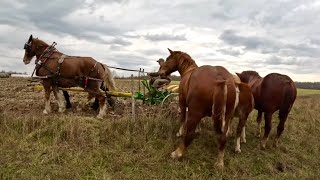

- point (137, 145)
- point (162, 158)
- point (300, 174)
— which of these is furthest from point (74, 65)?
point (300, 174)

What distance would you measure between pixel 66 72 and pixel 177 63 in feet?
11.2

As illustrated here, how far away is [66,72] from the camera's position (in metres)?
9.53

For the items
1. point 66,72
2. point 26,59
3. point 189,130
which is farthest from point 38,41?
point 189,130

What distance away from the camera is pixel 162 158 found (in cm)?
683

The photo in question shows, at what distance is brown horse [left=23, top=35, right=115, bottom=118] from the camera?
31.2 feet

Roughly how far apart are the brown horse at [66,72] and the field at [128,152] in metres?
1.21

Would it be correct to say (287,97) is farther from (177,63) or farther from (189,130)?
(189,130)

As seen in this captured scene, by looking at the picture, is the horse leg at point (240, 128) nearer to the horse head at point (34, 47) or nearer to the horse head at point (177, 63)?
the horse head at point (177, 63)

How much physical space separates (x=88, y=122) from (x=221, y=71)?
142 inches

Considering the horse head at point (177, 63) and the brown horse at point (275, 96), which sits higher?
the horse head at point (177, 63)

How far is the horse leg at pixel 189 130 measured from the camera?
21.2ft

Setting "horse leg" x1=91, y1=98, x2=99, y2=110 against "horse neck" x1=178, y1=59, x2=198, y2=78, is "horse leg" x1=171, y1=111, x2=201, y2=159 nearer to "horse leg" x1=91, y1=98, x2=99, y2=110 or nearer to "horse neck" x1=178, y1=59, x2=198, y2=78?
"horse neck" x1=178, y1=59, x2=198, y2=78

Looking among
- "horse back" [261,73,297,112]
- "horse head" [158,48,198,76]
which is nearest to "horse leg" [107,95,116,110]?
"horse head" [158,48,198,76]

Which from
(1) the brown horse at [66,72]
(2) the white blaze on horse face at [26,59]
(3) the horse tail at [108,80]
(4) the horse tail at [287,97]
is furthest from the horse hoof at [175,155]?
(2) the white blaze on horse face at [26,59]
